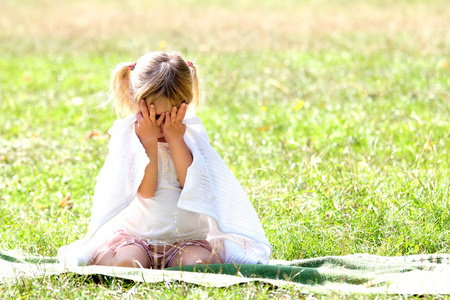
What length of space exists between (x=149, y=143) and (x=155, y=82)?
1.00 feet

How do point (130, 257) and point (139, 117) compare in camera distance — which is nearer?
point (130, 257)

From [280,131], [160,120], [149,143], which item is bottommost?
[280,131]

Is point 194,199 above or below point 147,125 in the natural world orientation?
below

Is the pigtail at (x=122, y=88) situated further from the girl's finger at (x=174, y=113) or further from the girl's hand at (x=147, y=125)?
the girl's finger at (x=174, y=113)

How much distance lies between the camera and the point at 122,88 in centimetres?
327

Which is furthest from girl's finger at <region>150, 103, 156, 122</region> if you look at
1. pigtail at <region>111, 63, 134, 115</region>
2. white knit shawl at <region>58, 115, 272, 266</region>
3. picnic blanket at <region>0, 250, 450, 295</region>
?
picnic blanket at <region>0, 250, 450, 295</region>

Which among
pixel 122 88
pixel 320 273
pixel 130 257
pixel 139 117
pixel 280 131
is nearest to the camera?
pixel 320 273

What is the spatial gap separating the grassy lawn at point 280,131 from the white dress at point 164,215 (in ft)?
1.15

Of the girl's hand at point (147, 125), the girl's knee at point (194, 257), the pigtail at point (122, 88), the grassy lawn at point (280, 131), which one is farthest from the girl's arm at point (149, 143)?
the grassy lawn at point (280, 131)

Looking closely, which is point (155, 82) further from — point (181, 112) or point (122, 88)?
point (122, 88)

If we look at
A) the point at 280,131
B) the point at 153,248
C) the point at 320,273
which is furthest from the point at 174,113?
the point at 280,131

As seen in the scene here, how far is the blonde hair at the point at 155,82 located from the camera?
9.99ft

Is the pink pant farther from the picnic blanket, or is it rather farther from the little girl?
the picnic blanket

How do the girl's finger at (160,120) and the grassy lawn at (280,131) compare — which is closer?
the girl's finger at (160,120)
